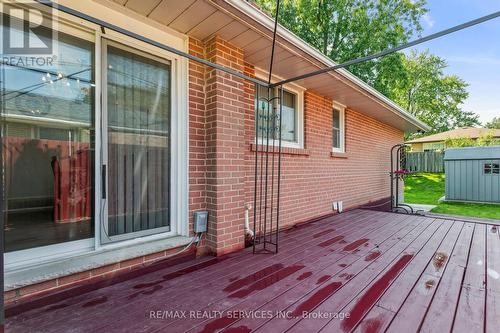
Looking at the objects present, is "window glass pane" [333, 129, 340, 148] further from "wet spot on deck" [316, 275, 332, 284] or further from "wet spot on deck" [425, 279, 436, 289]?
"wet spot on deck" [316, 275, 332, 284]

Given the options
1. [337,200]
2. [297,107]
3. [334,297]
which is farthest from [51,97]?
[337,200]

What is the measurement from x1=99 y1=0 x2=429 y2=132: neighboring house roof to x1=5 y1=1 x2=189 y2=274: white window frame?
0.12 metres

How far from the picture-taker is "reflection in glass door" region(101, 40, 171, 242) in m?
2.35

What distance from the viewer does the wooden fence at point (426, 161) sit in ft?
55.0

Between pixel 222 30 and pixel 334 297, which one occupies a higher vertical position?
pixel 222 30

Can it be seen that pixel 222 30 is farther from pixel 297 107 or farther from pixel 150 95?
pixel 297 107

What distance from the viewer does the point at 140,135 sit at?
2557mm

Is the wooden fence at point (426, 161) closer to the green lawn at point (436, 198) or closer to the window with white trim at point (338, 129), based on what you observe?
the green lawn at point (436, 198)

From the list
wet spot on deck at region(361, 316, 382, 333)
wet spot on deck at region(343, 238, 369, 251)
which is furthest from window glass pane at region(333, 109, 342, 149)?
wet spot on deck at region(361, 316, 382, 333)

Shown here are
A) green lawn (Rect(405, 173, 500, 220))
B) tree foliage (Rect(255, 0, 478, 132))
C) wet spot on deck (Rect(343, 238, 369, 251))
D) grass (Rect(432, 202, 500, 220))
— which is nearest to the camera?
wet spot on deck (Rect(343, 238, 369, 251))

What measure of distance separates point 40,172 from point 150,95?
120 cm

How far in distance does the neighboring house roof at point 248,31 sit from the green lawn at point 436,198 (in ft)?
18.7

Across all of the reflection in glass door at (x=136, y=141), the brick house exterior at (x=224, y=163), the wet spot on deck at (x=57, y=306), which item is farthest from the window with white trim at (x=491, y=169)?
the wet spot on deck at (x=57, y=306)
